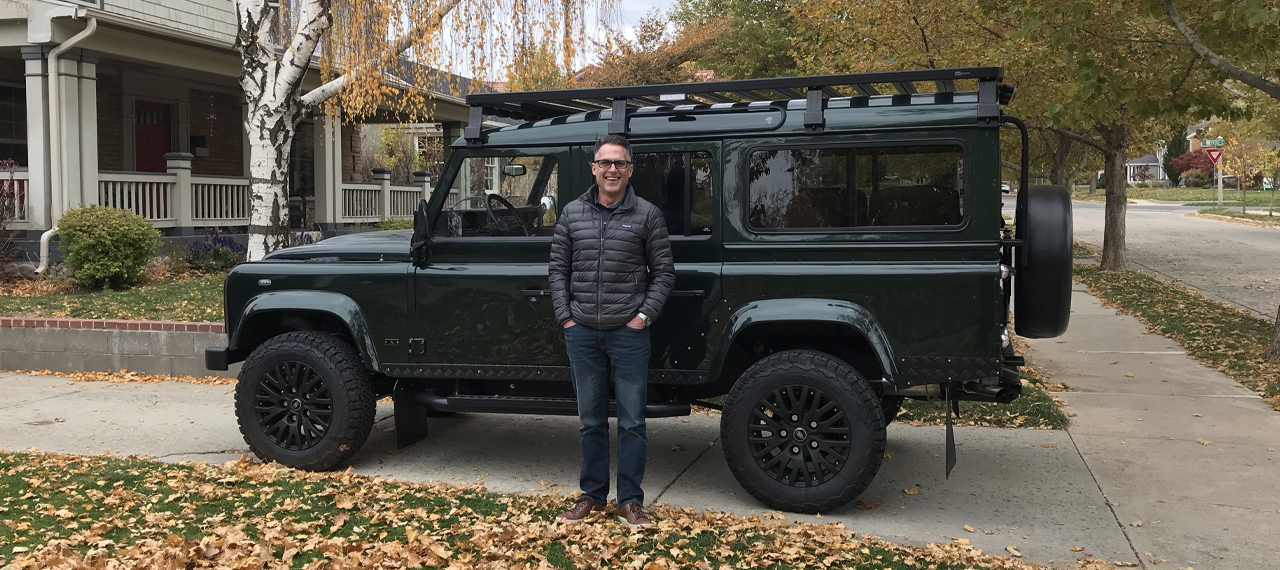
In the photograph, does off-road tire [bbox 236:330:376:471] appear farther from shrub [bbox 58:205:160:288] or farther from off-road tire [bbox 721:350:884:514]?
shrub [bbox 58:205:160:288]

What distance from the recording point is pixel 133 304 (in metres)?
11.3

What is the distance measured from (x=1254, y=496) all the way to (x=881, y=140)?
109 inches

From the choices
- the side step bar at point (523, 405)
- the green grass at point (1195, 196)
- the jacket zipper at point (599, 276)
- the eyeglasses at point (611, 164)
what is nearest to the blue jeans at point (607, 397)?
the jacket zipper at point (599, 276)

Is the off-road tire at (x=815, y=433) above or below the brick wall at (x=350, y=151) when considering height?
below

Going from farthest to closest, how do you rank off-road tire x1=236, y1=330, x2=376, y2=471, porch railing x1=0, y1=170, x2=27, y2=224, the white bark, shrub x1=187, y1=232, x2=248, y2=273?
1. shrub x1=187, y1=232, x2=248, y2=273
2. porch railing x1=0, y1=170, x2=27, y2=224
3. the white bark
4. off-road tire x1=236, y1=330, x2=376, y2=471

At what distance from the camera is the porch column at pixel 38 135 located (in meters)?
13.6

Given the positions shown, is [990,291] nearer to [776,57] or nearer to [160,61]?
[160,61]

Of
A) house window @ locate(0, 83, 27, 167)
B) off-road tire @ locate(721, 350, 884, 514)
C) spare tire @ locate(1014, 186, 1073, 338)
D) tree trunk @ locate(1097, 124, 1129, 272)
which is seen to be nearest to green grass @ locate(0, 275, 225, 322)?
house window @ locate(0, 83, 27, 167)

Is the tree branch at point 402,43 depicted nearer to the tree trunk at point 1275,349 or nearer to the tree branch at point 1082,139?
the tree trunk at point 1275,349

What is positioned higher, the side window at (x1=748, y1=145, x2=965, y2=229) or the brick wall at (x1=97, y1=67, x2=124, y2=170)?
the brick wall at (x1=97, y1=67, x2=124, y2=170)

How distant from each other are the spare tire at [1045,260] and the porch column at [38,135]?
1262 centimetres

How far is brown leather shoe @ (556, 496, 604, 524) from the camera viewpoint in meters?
5.09

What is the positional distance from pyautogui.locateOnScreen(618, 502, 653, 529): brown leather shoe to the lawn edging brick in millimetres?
5362

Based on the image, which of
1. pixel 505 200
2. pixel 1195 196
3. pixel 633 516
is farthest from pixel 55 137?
pixel 1195 196
